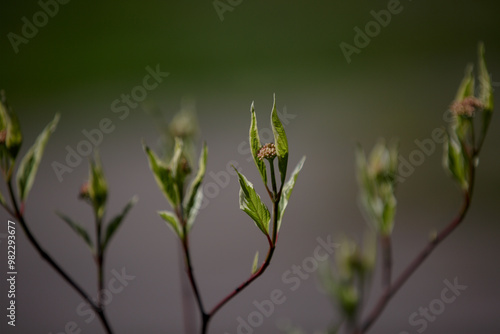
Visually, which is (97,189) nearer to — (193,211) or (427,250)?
(193,211)

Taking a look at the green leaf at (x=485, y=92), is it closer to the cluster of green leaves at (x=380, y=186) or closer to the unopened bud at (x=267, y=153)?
the cluster of green leaves at (x=380, y=186)

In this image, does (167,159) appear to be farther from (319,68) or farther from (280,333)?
(319,68)

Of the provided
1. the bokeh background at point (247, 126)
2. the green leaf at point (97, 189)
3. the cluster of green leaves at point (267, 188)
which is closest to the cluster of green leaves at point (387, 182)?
the cluster of green leaves at point (267, 188)

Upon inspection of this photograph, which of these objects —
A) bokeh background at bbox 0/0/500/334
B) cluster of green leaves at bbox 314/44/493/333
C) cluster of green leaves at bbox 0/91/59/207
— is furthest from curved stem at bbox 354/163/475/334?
bokeh background at bbox 0/0/500/334

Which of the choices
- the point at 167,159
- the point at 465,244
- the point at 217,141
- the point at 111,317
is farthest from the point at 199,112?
the point at 167,159

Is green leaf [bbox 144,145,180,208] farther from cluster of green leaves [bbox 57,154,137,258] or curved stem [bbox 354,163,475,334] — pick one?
curved stem [bbox 354,163,475,334]

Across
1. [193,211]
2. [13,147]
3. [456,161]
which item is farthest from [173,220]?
[456,161]
